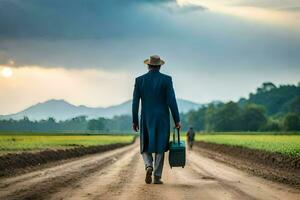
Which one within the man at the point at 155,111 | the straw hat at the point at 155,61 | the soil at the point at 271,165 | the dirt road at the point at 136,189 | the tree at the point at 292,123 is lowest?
the dirt road at the point at 136,189

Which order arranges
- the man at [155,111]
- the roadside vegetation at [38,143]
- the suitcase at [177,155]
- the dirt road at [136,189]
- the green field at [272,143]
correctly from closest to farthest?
the dirt road at [136,189] → the man at [155,111] → the suitcase at [177,155] → the green field at [272,143] → the roadside vegetation at [38,143]

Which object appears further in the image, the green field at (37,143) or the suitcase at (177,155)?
the green field at (37,143)

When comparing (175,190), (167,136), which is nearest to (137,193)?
(175,190)

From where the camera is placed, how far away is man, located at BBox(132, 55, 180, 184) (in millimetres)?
15076

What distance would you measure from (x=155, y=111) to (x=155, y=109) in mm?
52

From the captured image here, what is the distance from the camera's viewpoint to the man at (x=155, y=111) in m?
15.1

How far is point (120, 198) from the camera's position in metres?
11.0

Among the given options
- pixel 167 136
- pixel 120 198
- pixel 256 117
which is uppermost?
pixel 256 117

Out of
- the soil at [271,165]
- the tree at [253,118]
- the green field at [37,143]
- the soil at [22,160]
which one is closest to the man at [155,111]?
the soil at [271,165]

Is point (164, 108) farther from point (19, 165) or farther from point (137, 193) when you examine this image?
point (19, 165)

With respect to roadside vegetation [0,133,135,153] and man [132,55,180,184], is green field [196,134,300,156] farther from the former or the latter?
roadside vegetation [0,133,135,153]

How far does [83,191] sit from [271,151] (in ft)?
66.8

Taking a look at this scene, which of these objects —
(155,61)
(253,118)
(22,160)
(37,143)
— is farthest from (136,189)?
(253,118)

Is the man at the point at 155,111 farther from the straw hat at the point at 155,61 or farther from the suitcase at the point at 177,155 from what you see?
the suitcase at the point at 177,155
